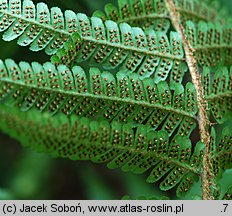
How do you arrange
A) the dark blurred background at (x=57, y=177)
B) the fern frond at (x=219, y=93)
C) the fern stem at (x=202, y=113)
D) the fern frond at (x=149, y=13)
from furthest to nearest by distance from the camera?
1. the dark blurred background at (x=57, y=177)
2. the fern frond at (x=149, y=13)
3. the fern frond at (x=219, y=93)
4. the fern stem at (x=202, y=113)

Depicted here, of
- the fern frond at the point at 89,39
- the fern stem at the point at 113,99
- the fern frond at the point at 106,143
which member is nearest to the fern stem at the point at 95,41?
the fern frond at the point at 89,39

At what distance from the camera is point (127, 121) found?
247cm

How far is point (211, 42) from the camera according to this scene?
292 centimetres

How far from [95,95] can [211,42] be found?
0.98 m

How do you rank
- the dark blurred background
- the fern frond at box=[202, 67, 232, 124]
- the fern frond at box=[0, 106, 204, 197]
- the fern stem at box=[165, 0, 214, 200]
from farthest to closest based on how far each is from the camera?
the dark blurred background
the fern frond at box=[202, 67, 232, 124]
the fern stem at box=[165, 0, 214, 200]
the fern frond at box=[0, 106, 204, 197]

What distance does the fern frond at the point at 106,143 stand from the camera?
6.29ft

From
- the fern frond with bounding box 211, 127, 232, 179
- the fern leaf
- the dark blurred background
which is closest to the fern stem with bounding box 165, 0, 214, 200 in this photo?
the fern frond with bounding box 211, 127, 232, 179

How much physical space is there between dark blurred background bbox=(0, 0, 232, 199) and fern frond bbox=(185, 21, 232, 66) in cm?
72

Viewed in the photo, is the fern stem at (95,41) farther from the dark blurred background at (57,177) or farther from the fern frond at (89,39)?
the dark blurred background at (57,177)

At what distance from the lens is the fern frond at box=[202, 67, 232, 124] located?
2650 millimetres

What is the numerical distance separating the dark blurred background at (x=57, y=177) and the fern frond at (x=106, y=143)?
1.12m

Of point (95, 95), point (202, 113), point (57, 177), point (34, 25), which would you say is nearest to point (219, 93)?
point (202, 113)

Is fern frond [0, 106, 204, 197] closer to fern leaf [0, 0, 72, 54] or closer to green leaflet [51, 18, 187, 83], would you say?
green leaflet [51, 18, 187, 83]

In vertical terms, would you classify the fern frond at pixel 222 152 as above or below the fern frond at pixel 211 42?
below
